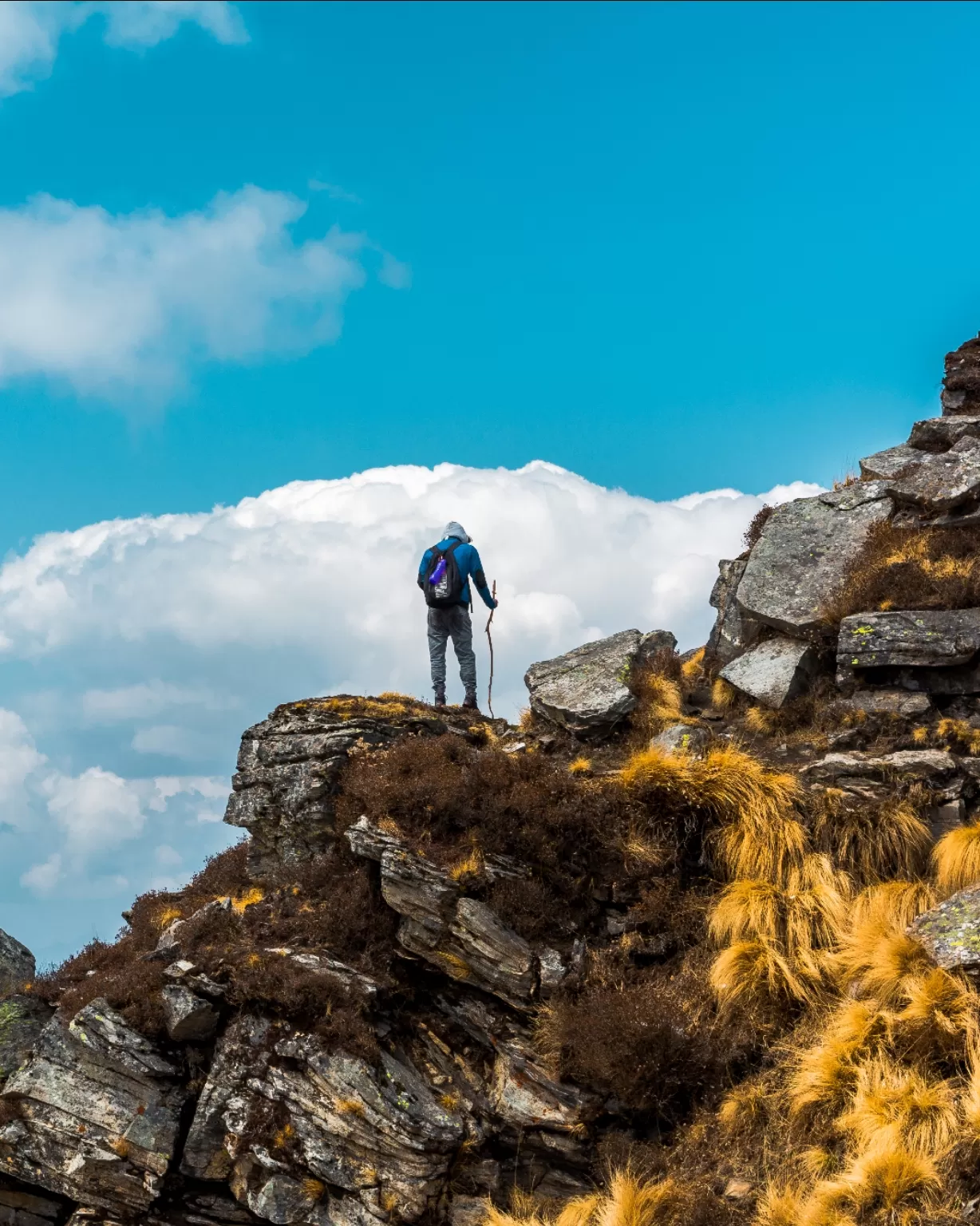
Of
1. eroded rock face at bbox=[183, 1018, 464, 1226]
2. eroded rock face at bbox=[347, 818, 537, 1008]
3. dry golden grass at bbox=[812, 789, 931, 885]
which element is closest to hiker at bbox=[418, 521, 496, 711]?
eroded rock face at bbox=[347, 818, 537, 1008]

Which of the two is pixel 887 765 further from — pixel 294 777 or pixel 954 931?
pixel 294 777

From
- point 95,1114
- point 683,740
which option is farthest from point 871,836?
point 95,1114

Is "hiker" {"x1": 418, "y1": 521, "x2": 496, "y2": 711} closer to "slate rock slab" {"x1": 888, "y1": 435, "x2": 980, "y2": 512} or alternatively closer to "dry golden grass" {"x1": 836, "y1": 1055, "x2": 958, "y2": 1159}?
"slate rock slab" {"x1": 888, "y1": 435, "x2": 980, "y2": 512}

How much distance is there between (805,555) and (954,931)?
910 centimetres

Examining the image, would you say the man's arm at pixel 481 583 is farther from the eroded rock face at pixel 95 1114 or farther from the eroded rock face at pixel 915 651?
the eroded rock face at pixel 95 1114

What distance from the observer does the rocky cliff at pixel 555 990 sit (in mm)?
10102

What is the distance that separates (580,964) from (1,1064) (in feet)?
24.0

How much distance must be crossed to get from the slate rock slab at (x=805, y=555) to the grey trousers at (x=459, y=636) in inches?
193

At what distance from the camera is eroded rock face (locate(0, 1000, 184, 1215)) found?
11484 mm

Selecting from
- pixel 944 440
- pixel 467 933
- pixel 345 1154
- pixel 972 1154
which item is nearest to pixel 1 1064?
pixel 345 1154

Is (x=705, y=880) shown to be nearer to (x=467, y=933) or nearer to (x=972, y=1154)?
(x=467, y=933)

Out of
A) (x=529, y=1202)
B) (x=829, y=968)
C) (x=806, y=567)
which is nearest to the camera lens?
(x=529, y=1202)

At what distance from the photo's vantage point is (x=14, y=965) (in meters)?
16.1

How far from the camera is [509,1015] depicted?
12.0 meters
